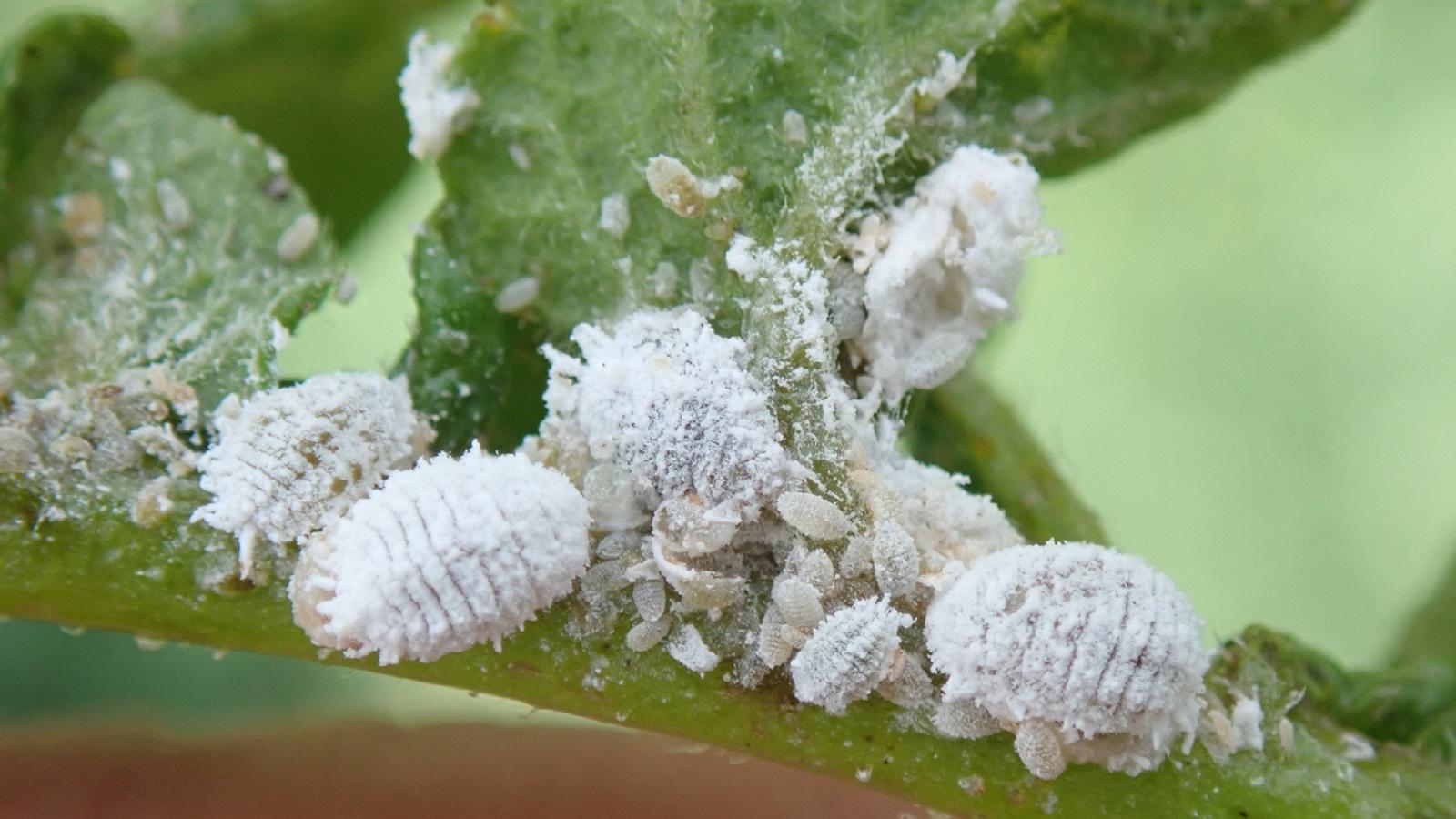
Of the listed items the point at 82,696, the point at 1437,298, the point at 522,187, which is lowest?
the point at 1437,298

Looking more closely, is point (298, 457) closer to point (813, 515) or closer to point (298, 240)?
point (298, 240)

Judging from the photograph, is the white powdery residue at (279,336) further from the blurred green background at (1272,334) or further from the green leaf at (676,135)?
the blurred green background at (1272,334)

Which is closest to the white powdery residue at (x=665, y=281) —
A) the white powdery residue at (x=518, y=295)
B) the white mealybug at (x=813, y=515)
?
the white powdery residue at (x=518, y=295)

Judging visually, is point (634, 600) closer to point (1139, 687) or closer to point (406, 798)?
point (1139, 687)

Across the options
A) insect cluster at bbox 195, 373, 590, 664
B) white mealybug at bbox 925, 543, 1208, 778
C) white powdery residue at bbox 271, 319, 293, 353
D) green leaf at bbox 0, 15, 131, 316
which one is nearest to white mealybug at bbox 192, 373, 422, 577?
insect cluster at bbox 195, 373, 590, 664

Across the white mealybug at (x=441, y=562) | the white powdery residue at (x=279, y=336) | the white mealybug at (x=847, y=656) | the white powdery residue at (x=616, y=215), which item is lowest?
the white mealybug at (x=847, y=656)

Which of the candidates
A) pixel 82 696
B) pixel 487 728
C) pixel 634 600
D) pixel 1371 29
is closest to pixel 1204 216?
pixel 1371 29
